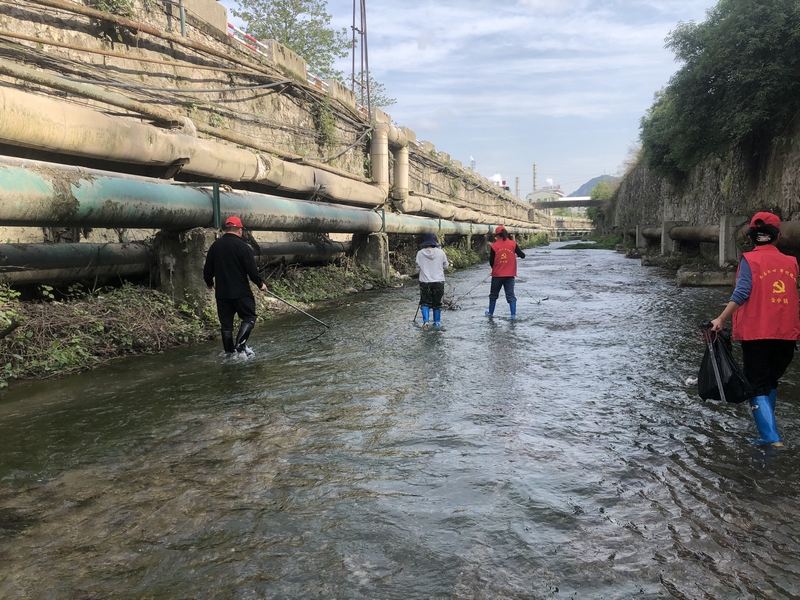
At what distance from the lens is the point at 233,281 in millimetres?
6438

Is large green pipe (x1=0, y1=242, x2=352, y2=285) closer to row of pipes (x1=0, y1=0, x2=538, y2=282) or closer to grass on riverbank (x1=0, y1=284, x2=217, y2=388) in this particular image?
row of pipes (x1=0, y1=0, x2=538, y2=282)

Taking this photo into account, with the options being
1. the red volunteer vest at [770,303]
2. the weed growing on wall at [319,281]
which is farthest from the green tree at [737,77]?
the red volunteer vest at [770,303]

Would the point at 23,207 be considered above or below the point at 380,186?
below

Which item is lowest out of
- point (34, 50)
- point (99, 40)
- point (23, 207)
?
point (23, 207)

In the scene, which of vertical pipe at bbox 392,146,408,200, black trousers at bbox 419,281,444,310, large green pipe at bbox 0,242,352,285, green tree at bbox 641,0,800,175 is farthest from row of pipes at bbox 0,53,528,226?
green tree at bbox 641,0,800,175

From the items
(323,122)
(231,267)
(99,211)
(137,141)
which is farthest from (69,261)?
(323,122)

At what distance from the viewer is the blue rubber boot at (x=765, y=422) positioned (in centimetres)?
359

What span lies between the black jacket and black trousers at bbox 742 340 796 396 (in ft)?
15.9

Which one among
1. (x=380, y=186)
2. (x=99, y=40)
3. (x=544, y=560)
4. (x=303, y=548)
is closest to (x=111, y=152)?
(x=99, y=40)

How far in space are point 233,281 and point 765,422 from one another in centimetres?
527

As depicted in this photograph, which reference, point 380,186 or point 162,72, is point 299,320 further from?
point 380,186

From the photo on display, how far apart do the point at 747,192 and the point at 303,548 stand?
51.0 feet

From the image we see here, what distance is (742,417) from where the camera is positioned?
165 inches

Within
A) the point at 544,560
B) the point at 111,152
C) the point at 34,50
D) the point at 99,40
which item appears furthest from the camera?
the point at 99,40
